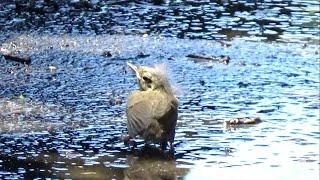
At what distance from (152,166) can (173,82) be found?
1.24 metres

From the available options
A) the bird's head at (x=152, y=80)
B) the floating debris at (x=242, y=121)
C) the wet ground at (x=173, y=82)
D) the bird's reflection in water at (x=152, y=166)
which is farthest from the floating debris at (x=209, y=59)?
the bird's reflection in water at (x=152, y=166)

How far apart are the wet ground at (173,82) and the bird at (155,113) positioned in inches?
6.2

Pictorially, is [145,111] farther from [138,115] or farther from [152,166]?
[152,166]

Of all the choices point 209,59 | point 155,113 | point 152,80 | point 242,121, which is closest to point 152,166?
point 155,113

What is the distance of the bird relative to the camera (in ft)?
19.1

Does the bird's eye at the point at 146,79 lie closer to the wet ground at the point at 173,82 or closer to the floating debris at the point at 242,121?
the wet ground at the point at 173,82

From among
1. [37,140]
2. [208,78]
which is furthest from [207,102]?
[37,140]

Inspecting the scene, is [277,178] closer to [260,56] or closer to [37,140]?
[37,140]

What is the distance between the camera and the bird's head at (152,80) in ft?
19.8

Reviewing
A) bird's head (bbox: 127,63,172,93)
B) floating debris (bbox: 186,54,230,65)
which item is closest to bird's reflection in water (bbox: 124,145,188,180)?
bird's head (bbox: 127,63,172,93)

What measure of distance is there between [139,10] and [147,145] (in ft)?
14.3

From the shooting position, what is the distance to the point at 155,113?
19.2 ft

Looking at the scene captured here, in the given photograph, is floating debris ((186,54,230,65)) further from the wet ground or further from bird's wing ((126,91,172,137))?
bird's wing ((126,91,172,137))

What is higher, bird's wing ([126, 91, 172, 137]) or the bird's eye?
the bird's eye
